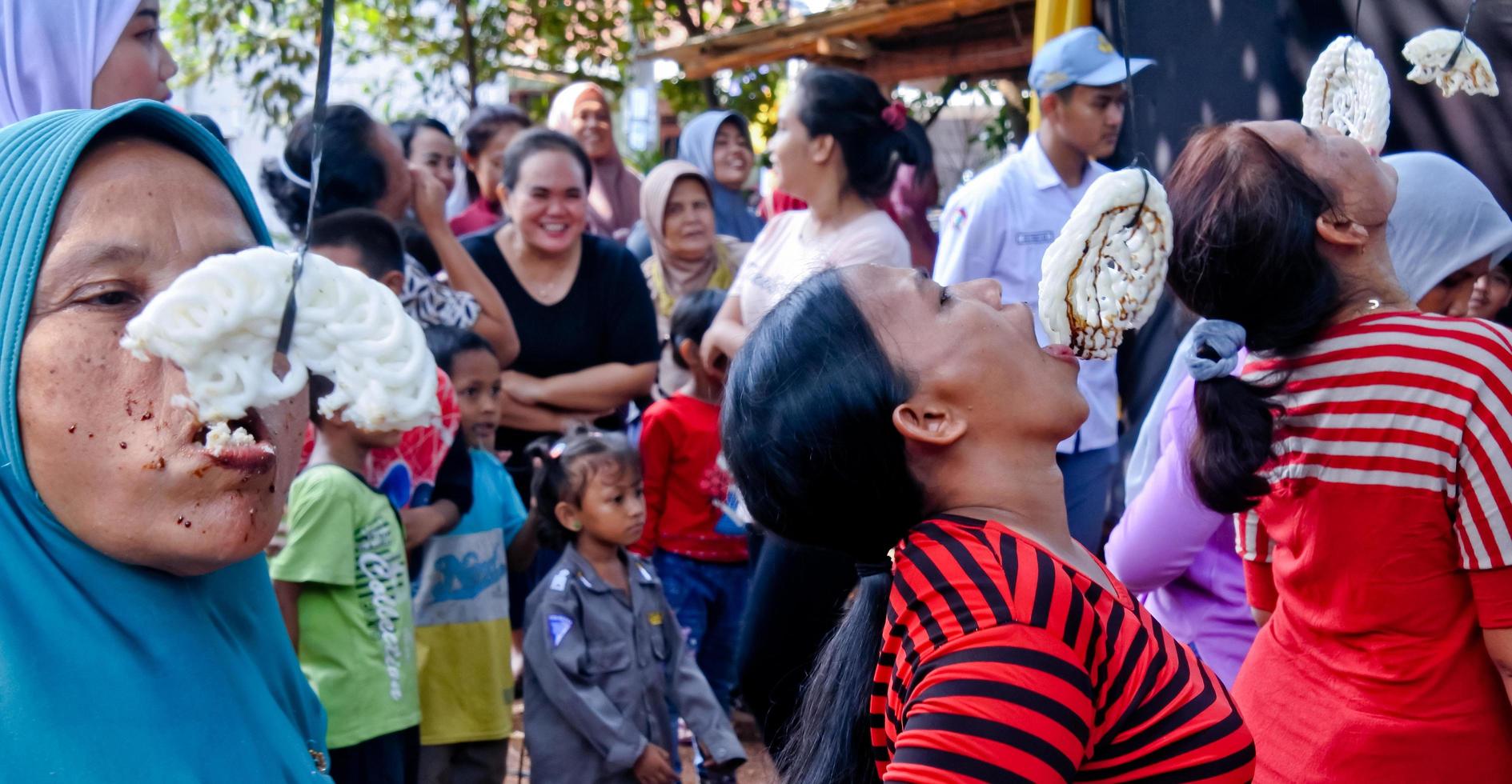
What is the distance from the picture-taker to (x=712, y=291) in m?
5.21

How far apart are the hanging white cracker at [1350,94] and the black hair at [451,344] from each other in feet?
8.03

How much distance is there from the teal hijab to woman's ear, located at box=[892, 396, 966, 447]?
2.86 feet

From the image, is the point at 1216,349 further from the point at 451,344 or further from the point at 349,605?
the point at 451,344

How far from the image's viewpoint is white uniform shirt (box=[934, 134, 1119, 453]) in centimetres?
418

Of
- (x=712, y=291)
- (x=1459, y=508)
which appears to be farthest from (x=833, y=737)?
(x=712, y=291)

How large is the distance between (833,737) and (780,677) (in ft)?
5.41

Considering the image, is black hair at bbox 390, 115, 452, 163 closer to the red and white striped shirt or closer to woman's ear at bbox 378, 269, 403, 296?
woman's ear at bbox 378, 269, 403, 296

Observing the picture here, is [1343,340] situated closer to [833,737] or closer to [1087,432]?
[833,737]

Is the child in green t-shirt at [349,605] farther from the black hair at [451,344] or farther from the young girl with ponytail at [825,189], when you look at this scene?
the young girl with ponytail at [825,189]

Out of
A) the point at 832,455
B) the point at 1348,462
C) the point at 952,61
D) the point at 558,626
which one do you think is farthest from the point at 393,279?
the point at 952,61

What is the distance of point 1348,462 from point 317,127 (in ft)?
5.32

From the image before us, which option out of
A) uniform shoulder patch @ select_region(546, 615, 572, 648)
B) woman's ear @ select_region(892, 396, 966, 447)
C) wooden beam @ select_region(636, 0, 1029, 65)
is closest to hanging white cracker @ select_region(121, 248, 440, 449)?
woman's ear @ select_region(892, 396, 966, 447)

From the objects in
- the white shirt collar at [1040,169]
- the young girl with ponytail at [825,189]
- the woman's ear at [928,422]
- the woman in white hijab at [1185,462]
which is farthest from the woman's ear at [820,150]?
the woman's ear at [928,422]

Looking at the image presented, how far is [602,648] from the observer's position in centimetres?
386
